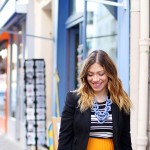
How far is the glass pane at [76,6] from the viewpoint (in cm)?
751

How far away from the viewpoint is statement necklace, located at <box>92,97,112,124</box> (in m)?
2.77

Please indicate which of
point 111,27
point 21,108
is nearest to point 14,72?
point 21,108

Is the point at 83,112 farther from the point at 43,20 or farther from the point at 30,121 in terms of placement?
the point at 43,20

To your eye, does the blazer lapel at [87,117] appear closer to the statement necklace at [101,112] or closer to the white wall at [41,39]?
the statement necklace at [101,112]

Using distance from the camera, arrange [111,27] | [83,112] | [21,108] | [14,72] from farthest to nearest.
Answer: [14,72] → [21,108] → [111,27] → [83,112]

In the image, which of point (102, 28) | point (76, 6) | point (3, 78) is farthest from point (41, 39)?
point (3, 78)

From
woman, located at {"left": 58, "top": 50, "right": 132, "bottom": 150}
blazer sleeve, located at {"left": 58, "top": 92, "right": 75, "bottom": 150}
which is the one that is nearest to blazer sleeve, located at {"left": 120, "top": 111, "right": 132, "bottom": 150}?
woman, located at {"left": 58, "top": 50, "right": 132, "bottom": 150}

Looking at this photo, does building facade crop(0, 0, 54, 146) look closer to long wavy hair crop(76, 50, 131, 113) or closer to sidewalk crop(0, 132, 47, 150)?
sidewalk crop(0, 132, 47, 150)

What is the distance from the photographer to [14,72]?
1238cm

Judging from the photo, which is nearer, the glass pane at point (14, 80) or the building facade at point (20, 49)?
the building facade at point (20, 49)

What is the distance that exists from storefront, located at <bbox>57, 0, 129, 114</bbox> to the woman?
2122mm

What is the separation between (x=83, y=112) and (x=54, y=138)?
2.71m

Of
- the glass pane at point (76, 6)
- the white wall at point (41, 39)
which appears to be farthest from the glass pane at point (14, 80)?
the glass pane at point (76, 6)

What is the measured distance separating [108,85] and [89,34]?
154 inches
